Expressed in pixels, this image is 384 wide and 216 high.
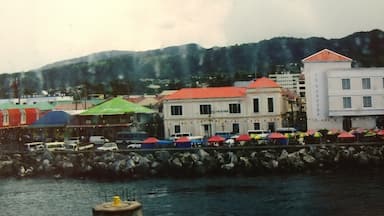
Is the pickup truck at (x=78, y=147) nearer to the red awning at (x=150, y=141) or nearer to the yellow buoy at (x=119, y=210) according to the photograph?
the red awning at (x=150, y=141)

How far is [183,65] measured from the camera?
8461 millimetres

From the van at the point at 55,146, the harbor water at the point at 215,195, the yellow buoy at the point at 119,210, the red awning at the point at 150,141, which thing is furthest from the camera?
the van at the point at 55,146

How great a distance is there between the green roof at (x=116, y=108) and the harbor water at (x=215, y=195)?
157cm

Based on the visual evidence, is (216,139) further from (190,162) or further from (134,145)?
(134,145)

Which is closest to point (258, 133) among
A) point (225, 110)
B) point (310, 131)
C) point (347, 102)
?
point (225, 110)

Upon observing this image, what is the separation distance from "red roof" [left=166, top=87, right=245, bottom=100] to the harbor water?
70.1 inches

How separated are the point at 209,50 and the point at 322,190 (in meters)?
2.88

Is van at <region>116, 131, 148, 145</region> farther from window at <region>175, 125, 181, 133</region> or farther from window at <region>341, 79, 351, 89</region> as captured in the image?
window at <region>341, 79, 351, 89</region>

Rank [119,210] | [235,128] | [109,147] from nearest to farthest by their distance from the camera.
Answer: [119,210], [109,147], [235,128]

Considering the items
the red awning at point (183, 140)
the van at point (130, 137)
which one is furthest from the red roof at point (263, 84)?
the van at point (130, 137)

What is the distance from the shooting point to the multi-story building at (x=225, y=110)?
794cm

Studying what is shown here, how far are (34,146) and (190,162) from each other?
2.13 m

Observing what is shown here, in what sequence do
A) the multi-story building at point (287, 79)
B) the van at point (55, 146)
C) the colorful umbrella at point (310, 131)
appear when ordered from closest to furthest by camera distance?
the colorful umbrella at point (310, 131)
the van at point (55, 146)
the multi-story building at point (287, 79)

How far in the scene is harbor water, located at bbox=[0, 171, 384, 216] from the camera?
4801 millimetres
